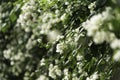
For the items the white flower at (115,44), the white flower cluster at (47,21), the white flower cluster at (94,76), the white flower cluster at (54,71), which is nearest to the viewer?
the white flower at (115,44)

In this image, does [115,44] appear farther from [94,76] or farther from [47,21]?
[47,21]

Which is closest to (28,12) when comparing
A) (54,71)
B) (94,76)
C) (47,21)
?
(47,21)

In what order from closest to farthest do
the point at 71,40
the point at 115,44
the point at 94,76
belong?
the point at 115,44 < the point at 94,76 < the point at 71,40

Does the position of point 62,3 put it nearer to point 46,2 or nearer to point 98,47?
point 46,2

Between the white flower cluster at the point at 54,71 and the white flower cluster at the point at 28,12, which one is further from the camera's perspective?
the white flower cluster at the point at 28,12

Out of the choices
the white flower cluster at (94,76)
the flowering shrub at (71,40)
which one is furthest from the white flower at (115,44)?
the white flower cluster at (94,76)

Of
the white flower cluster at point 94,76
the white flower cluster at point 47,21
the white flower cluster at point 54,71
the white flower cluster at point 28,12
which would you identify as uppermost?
the white flower cluster at point 28,12

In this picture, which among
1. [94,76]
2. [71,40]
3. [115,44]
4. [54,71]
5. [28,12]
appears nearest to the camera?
[115,44]

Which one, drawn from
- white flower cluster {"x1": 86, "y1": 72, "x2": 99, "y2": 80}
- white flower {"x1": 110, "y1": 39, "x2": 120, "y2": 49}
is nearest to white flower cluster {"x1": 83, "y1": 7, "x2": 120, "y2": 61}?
white flower {"x1": 110, "y1": 39, "x2": 120, "y2": 49}

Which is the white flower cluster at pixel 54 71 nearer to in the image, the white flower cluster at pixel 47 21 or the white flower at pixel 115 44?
the white flower cluster at pixel 47 21

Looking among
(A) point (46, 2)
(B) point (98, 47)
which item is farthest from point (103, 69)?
(A) point (46, 2)

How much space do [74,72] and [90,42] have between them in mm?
240

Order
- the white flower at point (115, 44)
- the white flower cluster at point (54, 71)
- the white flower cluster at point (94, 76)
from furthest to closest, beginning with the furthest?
1. the white flower cluster at point (54, 71)
2. the white flower cluster at point (94, 76)
3. the white flower at point (115, 44)

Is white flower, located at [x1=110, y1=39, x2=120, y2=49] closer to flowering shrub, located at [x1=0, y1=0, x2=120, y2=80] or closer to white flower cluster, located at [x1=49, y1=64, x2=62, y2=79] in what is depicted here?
flowering shrub, located at [x1=0, y1=0, x2=120, y2=80]
